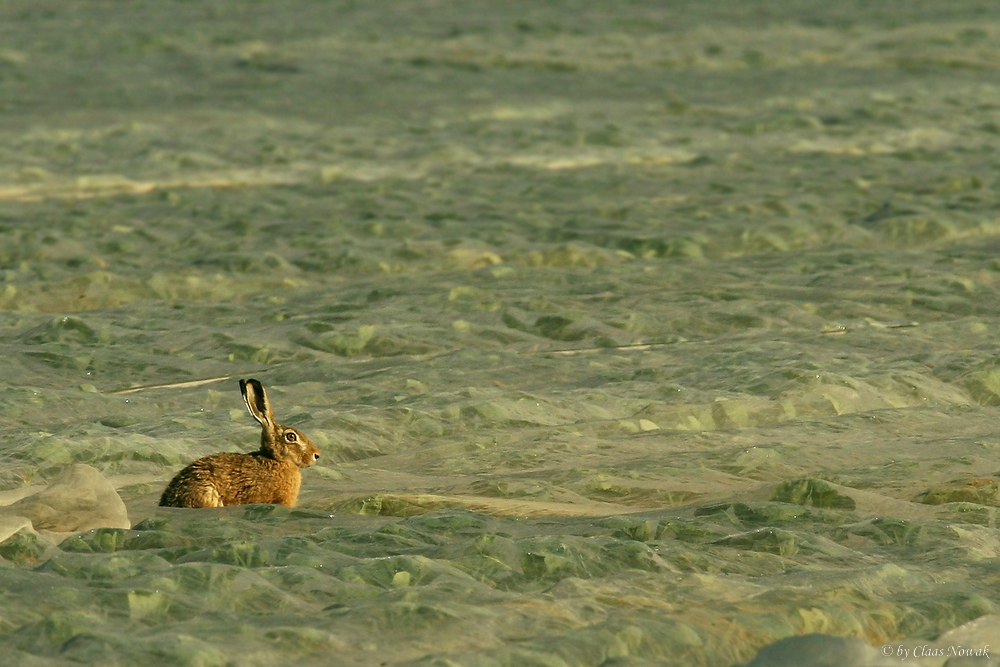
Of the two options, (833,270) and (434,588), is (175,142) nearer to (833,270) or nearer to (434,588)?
(833,270)

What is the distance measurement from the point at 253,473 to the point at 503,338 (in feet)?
9.96

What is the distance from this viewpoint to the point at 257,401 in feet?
22.2

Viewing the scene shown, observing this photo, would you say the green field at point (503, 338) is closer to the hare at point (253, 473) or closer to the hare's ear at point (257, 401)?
the hare at point (253, 473)

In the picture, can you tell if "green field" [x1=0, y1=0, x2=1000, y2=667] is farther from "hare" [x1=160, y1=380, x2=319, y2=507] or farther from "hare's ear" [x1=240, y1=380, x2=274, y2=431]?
"hare's ear" [x1=240, y1=380, x2=274, y2=431]

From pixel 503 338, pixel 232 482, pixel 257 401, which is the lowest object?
pixel 503 338

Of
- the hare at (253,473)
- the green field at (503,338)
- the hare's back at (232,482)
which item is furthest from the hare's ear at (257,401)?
the green field at (503,338)

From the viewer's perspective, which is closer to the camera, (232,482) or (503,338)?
(232,482)

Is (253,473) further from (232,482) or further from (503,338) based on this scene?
(503,338)

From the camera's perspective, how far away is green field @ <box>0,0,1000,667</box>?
5117 mm

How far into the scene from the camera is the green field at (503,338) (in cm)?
512

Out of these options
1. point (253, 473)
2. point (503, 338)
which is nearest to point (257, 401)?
point (253, 473)

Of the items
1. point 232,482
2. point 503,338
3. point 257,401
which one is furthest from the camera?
point 503,338

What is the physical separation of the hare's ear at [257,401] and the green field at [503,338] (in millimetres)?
387

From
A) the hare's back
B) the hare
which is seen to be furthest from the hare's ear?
the hare's back
